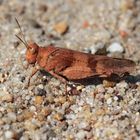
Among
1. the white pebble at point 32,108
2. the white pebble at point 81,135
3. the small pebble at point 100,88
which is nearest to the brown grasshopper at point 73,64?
the small pebble at point 100,88

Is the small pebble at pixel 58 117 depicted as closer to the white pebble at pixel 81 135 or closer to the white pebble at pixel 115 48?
the white pebble at pixel 81 135

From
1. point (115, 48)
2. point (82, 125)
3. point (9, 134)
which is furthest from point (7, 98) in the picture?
point (115, 48)

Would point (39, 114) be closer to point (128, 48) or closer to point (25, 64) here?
point (25, 64)

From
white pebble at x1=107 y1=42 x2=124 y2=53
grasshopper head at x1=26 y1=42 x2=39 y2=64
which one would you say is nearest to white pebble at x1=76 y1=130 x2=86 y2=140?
grasshopper head at x1=26 y1=42 x2=39 y2=64

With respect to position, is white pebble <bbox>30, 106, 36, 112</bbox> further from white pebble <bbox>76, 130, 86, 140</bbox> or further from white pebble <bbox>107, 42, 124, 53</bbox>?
white pebble <bbox>107, 42, 124, 53</bbox>

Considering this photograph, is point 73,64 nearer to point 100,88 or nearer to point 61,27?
point 100,88

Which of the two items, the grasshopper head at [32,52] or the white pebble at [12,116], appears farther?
the grasshopper head at [32,52]

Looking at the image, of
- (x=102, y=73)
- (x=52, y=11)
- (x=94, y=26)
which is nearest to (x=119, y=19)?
(x=94, y=26)

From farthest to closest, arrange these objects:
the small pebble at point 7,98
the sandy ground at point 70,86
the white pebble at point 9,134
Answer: the small pebble at point 7,98 → the sandy ground at point 70,86 → the white pebble at point 9,134
